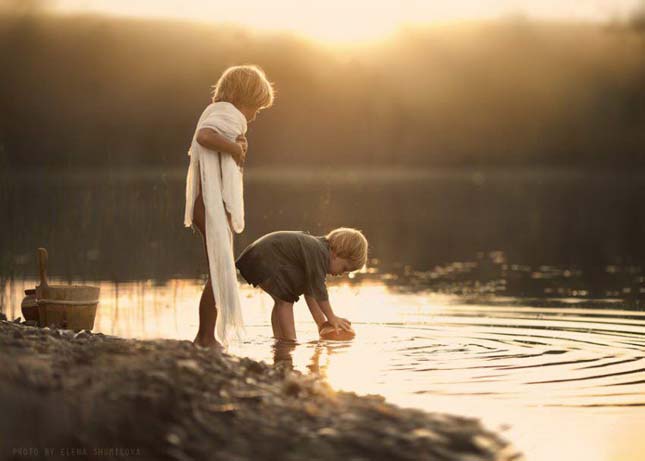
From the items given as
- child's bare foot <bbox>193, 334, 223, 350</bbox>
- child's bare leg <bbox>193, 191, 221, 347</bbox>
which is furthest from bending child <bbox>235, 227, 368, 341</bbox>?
child's bare foot <bbox>193, 334, 223, 350</bbox>

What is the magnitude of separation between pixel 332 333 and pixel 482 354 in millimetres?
1385

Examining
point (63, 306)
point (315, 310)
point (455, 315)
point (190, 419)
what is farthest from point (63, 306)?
point (190, 419)

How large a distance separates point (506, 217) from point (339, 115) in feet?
374

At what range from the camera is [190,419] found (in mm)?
5191

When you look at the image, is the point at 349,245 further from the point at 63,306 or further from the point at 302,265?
the point at 63,306

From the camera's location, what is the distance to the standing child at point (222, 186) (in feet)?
28.2

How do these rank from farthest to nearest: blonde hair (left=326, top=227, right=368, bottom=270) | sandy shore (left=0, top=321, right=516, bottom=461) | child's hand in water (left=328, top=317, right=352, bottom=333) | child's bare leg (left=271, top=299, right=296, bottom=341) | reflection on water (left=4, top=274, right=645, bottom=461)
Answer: child's bare leg (left=271, top=299, right=296, bottom=341), child's hand in water (left=328, top=317, right=352, bottom=333), blonde hair (left=326, top=227, right=368, bottom=270), reflection on water (left=4, top=274, right=645, bottom=461), sandy shore (left=0, top=321, right=516, bottom=461)

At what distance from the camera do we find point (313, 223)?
24.9 meters

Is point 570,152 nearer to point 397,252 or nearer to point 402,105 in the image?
point 402,105

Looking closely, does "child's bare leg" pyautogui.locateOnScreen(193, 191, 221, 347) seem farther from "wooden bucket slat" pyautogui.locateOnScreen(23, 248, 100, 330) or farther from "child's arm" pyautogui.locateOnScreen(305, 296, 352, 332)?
"wooden bucket slat" pyautogui.locateOnScreen(23, 248, 100, 330)

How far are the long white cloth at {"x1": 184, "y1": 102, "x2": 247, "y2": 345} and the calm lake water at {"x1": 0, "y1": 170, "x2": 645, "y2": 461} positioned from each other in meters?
0.52

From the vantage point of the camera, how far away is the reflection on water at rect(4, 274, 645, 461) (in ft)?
21.9

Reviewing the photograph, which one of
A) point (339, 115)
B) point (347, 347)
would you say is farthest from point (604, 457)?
point (339, 115)

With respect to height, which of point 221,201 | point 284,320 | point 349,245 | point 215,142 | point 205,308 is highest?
point 215,142
